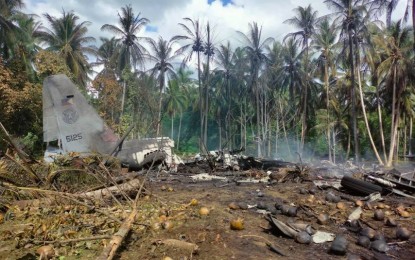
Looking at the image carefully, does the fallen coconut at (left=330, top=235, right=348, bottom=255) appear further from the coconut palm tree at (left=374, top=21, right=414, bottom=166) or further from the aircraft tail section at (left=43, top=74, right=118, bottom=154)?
the coconut palm tree at (left=374, top=21, right=414, bottom=166)

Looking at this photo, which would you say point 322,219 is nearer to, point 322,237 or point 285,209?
point 285,209

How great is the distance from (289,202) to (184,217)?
3370mm

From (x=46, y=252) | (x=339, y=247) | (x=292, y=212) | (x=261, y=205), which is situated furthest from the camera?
(x=261, y=205)

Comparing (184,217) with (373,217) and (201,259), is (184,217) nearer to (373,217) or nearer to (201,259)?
(201,259)

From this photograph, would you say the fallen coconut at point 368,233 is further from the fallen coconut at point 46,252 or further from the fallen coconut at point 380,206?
the fallen coconut at point 46,252

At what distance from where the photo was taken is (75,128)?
12141mm

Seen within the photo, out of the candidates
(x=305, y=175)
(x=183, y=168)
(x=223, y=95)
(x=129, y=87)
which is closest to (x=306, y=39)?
(x=223, y=95)

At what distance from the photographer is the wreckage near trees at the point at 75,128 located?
12164 millimetres

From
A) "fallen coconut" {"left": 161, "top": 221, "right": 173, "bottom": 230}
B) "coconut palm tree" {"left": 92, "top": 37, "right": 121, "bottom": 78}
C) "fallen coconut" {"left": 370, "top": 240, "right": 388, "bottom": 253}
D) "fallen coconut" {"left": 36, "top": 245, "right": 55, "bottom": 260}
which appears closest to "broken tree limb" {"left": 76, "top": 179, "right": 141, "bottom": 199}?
"fallen coconut" {"left": 161, "top": 221, "right": 173, "bottom": 230}

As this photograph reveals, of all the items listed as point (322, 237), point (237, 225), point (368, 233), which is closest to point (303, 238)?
point (322, 237)

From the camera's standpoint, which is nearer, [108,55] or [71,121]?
[71,121]

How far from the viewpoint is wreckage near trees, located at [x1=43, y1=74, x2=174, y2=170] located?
39.9 feet

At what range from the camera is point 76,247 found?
4.61 metres

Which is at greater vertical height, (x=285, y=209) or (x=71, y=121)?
(x=71, y=121)
